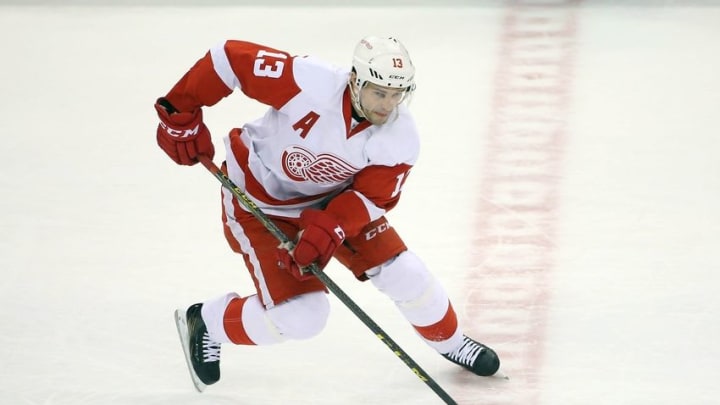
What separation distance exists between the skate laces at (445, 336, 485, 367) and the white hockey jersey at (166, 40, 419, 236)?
54 cm

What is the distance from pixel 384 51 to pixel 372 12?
A: 268cm

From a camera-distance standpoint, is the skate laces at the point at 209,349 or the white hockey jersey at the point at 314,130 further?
the skate laces at the point at 209,349

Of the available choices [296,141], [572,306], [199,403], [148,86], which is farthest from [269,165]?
[148,86]

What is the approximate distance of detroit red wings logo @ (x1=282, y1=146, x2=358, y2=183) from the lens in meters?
3.52

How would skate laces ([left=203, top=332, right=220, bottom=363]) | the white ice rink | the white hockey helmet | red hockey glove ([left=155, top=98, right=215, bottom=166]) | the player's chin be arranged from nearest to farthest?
the white hockey helmet, the player's chin, red hockey glove ([left=155, top=98, right=215, bottom=166]), skate laces ([left=203, top=332, right=220, bottom=363]), the white ice rink

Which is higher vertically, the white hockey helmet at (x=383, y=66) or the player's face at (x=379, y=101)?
the white hockey helmet at (x=383, y=66)

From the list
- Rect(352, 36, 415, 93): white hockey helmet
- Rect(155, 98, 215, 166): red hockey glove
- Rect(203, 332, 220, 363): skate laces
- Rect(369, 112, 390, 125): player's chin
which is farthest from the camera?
Rect(203, 332, 220, 363): skate laces

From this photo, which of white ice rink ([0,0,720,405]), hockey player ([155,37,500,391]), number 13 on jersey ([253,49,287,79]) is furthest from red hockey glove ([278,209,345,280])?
white ice rink ([0,0,720,405])

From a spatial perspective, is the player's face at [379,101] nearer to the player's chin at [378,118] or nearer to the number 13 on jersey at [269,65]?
the player's chin at [378,118]

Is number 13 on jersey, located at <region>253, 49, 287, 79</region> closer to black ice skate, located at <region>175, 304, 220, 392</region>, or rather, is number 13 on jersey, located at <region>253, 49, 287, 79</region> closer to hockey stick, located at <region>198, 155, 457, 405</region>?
hockey stick, located at <region>198, 155, 457, 405</region>

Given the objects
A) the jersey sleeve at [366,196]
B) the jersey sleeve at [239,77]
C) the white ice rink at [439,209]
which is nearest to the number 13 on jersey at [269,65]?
the jersey sleeve at [239,77]

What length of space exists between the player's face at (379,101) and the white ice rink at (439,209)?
887 millimetres

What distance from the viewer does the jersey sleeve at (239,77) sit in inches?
138

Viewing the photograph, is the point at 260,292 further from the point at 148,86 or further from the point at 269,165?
the point at 148,86
